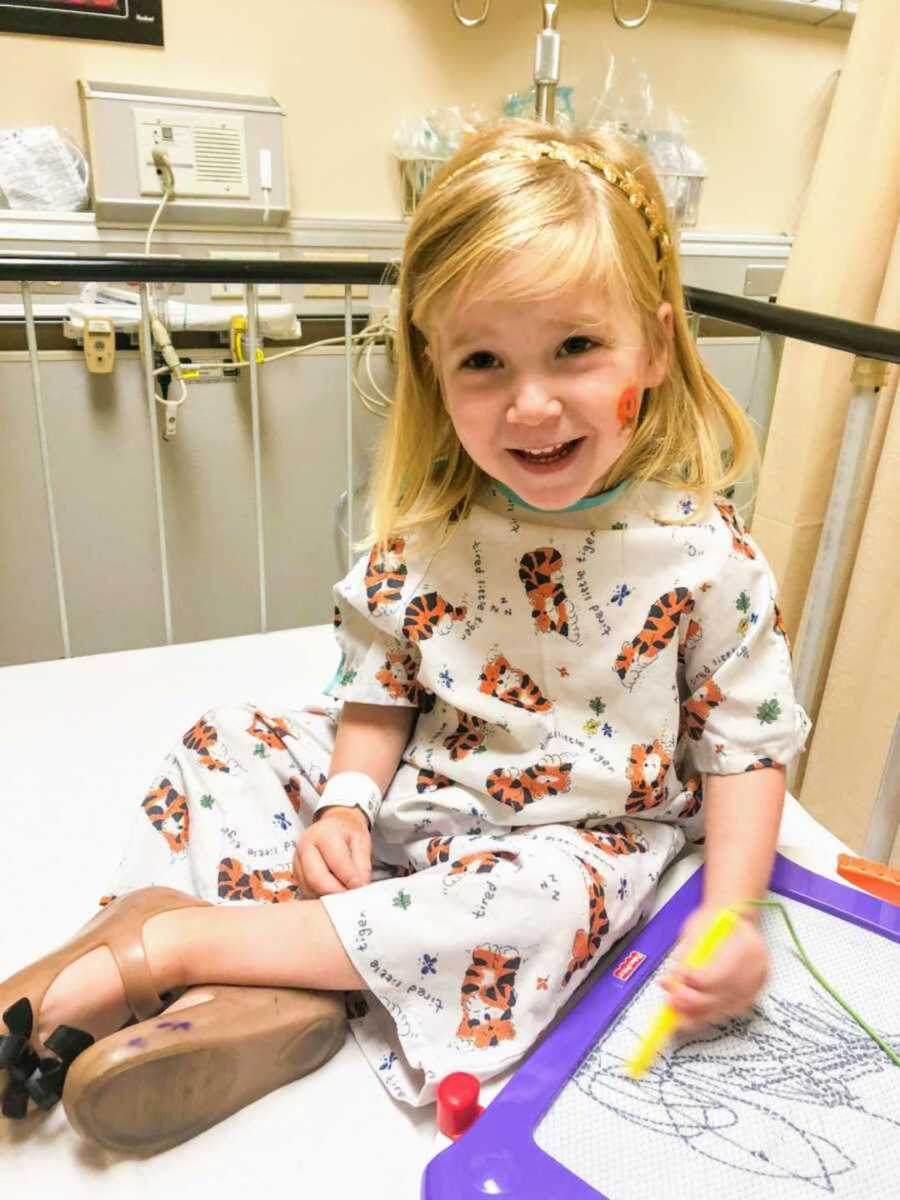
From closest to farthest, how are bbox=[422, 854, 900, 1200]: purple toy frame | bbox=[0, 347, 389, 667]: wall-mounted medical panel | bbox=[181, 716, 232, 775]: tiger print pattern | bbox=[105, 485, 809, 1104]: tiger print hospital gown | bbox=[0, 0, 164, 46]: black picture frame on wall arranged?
1. bbox=[422, 854, 900, 1200]: purple toy frame
2. bbox=[105, 485, 809, 1104]: tiger print hospital gown
3. bbox=[181, 716, 232, 775]: tiger print pattern
4. bbox=[0, 0, 164, 46]: black picture frame on wall
5. bbox=[0, 347, 389, 667]: wall-mounted medical panel

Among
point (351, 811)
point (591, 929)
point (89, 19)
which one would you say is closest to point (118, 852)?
point (351, 811)

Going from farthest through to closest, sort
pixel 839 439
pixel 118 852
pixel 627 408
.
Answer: pixel 839 439
pixel 118 852
pixel 627 408

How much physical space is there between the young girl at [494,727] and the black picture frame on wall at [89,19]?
3.72 ft

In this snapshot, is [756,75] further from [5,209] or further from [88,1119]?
[88,1119]

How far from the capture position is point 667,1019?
721 millimetres

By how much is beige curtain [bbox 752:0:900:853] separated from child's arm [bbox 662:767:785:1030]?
0.67 m

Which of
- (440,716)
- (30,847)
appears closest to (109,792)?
(30,847)

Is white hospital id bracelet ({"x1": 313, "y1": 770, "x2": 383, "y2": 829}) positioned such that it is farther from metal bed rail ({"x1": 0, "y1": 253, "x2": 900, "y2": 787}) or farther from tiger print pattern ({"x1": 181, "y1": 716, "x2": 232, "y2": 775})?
metal bed rail ({"x1": 0, "y1": 253, "x2": 900, "y2": 787})

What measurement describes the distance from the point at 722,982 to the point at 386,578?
442mm

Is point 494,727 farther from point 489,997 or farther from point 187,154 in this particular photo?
point 187,154

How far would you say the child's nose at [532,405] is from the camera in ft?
2.39

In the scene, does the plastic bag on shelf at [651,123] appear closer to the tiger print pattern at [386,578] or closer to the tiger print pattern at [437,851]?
the tiger print pattern at [386,578]

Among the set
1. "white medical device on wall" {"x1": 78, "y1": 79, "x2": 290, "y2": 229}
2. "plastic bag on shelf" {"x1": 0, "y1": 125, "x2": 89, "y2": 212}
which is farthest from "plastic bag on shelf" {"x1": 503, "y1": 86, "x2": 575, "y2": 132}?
"plastic bag on shelf" {"x1": 0, "y1": 125, "x2": 89, "y2": 212}

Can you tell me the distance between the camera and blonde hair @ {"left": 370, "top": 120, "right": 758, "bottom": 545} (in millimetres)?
731
